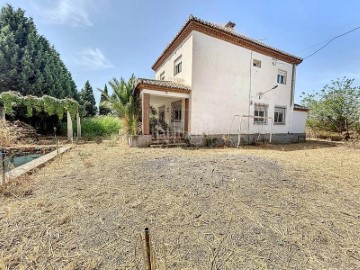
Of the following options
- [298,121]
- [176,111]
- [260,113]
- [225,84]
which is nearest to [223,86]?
[225,84]

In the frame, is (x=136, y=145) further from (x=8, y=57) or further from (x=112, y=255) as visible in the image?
(x=8, y=57)

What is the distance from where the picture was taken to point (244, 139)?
12.7 meters

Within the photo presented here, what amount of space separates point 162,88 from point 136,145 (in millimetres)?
3560

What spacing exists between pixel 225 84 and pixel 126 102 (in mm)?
6582

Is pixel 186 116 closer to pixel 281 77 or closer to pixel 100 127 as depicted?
pixel 281 77

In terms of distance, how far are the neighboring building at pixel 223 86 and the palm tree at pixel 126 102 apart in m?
0.79

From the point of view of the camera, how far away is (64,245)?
Answer: 7.48 feet

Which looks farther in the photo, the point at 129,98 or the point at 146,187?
the point at 129,98

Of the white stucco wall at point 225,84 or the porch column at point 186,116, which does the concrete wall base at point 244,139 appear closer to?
the white stucco wall at point 225,84

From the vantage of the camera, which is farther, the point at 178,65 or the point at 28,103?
the point at 178,65

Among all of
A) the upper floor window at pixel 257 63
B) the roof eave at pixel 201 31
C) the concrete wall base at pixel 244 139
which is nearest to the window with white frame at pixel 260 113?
the concrete wall base at pixel 244 139

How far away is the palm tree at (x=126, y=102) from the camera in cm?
1110

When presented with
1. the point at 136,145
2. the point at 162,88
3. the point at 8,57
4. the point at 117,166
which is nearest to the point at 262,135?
the point at 162,88

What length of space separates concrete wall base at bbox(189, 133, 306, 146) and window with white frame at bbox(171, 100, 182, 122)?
2.60 meters
